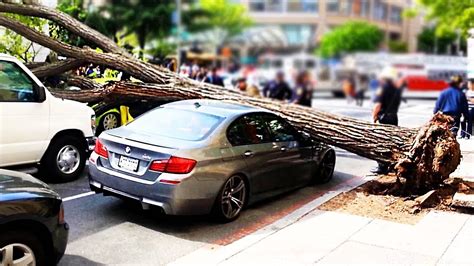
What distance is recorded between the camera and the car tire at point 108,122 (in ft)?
33.1

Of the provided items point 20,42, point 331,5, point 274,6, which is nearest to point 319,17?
point 331,5

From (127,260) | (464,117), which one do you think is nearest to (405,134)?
(464,117)

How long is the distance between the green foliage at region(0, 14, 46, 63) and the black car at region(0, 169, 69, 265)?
7.17 metres

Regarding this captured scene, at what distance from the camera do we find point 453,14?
37.5ft

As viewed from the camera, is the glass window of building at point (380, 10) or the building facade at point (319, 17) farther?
the glass window of building at point (380, 10)

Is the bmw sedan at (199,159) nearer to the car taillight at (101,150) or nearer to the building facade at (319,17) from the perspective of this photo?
the car taillight at (101,150)

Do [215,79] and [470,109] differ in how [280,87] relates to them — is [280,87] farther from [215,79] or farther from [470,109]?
[215,79]

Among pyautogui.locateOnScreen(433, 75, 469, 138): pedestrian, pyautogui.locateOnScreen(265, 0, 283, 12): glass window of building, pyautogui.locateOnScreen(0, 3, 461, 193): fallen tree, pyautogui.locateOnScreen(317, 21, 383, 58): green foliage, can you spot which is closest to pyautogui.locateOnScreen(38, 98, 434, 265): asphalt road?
pyautogui.locateOnScreen(0, 3, 461, 193): fallen tree

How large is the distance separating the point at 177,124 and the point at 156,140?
0.56 m

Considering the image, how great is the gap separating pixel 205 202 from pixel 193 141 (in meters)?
0.69

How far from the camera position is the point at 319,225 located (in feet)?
19.2

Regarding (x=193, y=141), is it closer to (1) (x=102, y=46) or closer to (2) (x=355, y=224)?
(2) (x=355, y=224)

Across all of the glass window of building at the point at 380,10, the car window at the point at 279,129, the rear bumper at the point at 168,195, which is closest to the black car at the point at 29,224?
the rear bumper at the point at 168,195

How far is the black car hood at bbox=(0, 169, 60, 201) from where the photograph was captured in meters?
3.76
